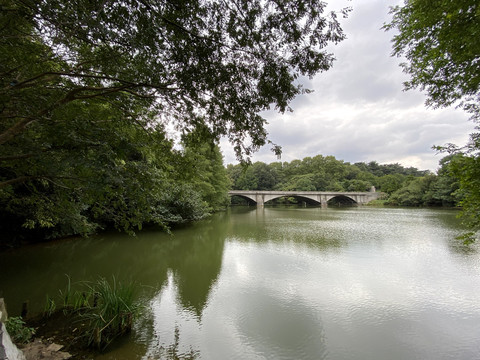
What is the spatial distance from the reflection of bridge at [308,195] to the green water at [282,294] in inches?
1093

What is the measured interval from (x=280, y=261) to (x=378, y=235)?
752 cm

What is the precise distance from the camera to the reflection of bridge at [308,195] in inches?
1564

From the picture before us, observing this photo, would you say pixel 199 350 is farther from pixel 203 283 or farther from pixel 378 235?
pixel 378 235

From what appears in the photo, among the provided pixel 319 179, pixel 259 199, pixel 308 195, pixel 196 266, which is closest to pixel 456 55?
pixel 196 266

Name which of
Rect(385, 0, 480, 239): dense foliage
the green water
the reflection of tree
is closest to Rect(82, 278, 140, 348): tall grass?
the green water

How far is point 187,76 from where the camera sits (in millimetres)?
3105

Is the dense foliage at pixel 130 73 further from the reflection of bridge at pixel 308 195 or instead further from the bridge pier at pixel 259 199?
the bridge pier at pixel 259 199

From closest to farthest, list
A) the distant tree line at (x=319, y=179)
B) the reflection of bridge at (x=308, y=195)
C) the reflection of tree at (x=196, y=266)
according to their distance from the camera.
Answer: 1. the reflection of tree at (x=196, y=266)
2. the reflection of bridge at (x=308, y=195)
3. the distant tree line at (x=319, y=179)

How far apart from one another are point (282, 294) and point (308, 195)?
38996mm

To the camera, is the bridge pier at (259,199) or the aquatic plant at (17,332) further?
the bridge pier at (259,199)

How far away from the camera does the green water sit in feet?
12.0

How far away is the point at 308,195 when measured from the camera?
42.8 metres

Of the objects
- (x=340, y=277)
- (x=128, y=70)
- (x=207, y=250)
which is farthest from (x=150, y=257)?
(x=128, y=70)

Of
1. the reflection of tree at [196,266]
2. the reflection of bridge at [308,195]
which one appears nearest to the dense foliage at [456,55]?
the reflection of tree at [196,266]
